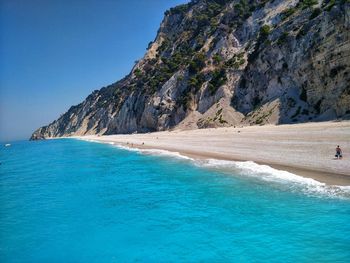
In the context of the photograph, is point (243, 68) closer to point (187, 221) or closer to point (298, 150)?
point (298, 150)

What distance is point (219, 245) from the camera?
978 centimetres

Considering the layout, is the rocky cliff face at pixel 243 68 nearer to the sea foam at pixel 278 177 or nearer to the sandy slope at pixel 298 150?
the sandy slope at pixel 298 150

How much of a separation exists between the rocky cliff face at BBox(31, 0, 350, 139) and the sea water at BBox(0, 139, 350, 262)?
62.2 ft

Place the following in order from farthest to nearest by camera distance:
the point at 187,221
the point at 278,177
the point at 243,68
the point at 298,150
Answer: the point at 243,68 < the point at 298,150 < the point at 278,177 < the point at 187,221

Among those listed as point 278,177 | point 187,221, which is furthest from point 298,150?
point 187,221

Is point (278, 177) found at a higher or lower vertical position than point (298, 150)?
lower

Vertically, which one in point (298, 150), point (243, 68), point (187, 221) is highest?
point (243, 68)

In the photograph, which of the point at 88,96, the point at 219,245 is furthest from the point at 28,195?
the point at 88,96

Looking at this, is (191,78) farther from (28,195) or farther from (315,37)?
(28,195)

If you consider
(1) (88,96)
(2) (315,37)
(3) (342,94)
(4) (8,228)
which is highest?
(1) (88,96)

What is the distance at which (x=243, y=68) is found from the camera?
57.5m

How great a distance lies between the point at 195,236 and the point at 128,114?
3144 inches

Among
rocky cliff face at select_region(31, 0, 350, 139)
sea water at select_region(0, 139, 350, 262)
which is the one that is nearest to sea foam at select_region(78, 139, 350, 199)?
sea water at select_region(0, 139, 350, 262)

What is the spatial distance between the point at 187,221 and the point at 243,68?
49522mm
